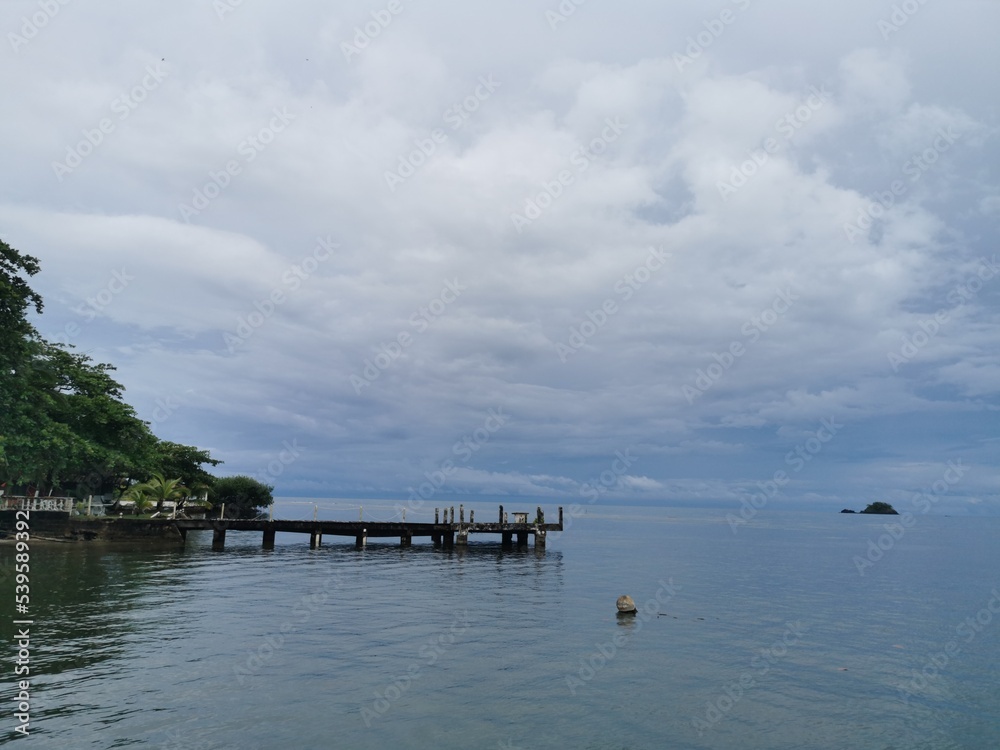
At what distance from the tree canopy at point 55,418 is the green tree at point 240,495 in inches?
523

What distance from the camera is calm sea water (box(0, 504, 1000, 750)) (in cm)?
1714

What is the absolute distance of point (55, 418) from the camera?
59.4 metres

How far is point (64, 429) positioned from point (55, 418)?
792 centimetres

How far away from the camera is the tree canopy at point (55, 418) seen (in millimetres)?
44844

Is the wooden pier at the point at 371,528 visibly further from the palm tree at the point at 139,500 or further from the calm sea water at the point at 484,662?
the calm sea water at the point at 484,662

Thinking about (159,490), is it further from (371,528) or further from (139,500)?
(371,528)

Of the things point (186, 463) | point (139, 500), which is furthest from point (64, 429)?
point (186, 463)

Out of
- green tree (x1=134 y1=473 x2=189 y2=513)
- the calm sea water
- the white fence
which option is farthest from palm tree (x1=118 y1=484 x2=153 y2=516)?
the calm sea water

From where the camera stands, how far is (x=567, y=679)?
21.8 metres

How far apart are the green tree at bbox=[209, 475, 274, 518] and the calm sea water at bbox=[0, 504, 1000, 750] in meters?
50.6

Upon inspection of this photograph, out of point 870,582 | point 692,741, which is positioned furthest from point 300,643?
point 870,582

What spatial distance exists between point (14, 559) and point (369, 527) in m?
28.9

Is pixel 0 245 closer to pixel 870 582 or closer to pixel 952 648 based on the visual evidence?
pixel 952 648

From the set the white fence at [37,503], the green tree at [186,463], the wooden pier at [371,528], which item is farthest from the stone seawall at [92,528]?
the green tree at [186,463]
